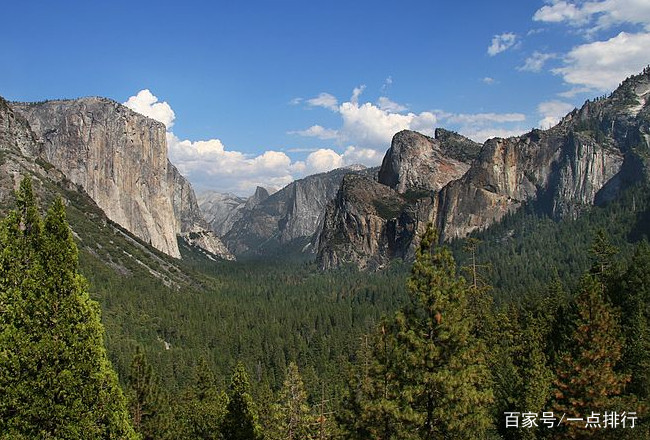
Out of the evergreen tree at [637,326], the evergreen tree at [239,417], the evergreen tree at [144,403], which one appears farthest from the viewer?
the evergreen tree at [144,403]

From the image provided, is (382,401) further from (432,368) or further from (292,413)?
(292,413)

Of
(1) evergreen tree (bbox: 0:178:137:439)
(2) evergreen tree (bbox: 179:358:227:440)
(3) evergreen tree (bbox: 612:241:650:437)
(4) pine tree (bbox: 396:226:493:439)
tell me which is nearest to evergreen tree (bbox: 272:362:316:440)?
(2) evergreen tree (bbox: 179:358:227:440)

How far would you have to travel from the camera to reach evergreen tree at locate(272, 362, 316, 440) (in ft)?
91.1

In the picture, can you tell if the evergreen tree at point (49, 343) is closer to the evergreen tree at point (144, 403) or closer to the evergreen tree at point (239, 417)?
the evergreen tree at point (239, 417)

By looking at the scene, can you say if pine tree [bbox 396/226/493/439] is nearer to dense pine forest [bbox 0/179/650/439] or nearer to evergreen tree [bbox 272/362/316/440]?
dense pine forest [bbox 0/179/650/439]

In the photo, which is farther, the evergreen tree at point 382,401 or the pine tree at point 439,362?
the evergreen tree at point 382,401

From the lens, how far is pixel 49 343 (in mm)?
12375

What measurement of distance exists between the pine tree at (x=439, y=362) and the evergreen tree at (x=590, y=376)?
8725 millimetres

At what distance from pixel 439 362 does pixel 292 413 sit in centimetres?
1268

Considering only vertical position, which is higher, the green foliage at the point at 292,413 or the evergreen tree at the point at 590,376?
the evergreen tree at the point at 590,376

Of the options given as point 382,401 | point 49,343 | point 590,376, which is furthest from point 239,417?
point 590,376

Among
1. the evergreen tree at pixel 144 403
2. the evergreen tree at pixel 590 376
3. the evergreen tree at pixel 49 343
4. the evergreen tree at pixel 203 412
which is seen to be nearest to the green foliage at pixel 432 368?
the evergreen tree at pixel 590 376

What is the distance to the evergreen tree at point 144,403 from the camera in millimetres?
33531

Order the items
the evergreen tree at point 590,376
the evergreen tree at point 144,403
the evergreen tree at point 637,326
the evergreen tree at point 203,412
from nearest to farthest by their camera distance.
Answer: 1. the evergreen tree at point 590,376
2. the evergreen tree at point 637,326
3. the evergreen tree at point 144,403
4. the evergreen tree at point 203,412
